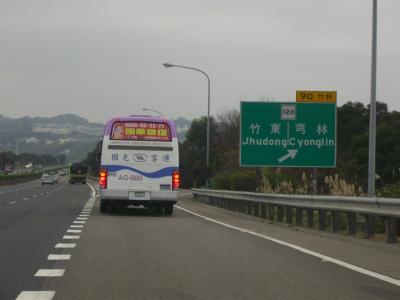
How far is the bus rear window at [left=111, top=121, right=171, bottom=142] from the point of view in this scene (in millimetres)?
23844

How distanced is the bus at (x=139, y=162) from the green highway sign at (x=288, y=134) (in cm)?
297

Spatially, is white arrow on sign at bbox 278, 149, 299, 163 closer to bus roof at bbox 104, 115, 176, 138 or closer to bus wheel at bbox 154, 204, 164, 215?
bus roof at bbox 104, 115, 176, 138

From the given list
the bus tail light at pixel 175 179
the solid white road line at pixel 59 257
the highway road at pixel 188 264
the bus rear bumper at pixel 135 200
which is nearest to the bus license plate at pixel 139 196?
the bus rear bumper at pixel 135 200

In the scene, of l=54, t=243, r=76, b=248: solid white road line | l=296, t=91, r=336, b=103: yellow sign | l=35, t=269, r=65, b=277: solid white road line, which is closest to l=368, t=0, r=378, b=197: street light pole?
l=296, t=91, r=336, b=103: yellow sign

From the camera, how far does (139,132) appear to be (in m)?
23.9

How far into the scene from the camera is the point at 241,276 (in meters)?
9.77

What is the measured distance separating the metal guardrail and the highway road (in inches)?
24.0

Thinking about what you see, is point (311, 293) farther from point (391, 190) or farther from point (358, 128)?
point (358, 128)

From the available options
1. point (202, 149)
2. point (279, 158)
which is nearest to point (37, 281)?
point (279, 158)

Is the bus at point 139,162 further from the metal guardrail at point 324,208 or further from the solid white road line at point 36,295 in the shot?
the solid white road line at point 36,295

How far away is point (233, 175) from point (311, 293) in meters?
31.7

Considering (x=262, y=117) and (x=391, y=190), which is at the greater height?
(x=262, y=117)

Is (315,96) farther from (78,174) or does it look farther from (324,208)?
(78,174)

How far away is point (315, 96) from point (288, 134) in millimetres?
1564
